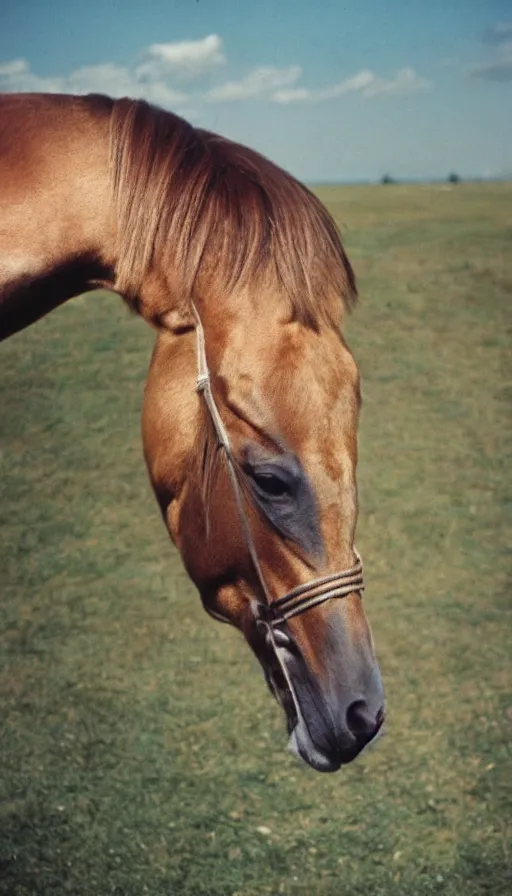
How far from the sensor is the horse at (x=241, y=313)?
137 centimetres

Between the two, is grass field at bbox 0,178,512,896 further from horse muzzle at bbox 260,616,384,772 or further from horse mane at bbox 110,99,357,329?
horse mane at bbox 110,99,357,329

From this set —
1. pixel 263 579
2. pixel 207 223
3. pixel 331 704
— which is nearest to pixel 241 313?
pixel 207 223

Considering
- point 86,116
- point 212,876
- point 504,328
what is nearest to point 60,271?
point 86,116

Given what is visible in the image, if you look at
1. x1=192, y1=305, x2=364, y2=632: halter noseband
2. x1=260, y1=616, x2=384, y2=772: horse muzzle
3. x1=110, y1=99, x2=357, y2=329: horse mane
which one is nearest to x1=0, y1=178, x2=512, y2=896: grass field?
x1=260, y1=616, x2=384, y2=772: horse muzzle

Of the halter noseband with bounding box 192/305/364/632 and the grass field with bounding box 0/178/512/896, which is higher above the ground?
the halter noseband with bounding box 192/305/364/632

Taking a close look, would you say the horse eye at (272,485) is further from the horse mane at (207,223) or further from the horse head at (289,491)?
the horse mane at (207,223)

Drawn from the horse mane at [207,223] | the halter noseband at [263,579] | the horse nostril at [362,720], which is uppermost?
the horse mane at [207,223]

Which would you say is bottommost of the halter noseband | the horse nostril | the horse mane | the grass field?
the grass field

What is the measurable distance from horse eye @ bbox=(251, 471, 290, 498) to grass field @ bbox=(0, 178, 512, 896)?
8.36 feet

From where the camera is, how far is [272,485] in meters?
1.41

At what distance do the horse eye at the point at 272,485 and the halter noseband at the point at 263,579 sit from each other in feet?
0.17

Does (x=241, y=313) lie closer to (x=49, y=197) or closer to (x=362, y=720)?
(x=49, y=197)

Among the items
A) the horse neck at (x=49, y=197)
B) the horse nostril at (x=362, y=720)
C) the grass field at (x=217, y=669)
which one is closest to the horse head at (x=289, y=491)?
the horse nostril at (x=362, y=720)

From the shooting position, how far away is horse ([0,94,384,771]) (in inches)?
53.9
